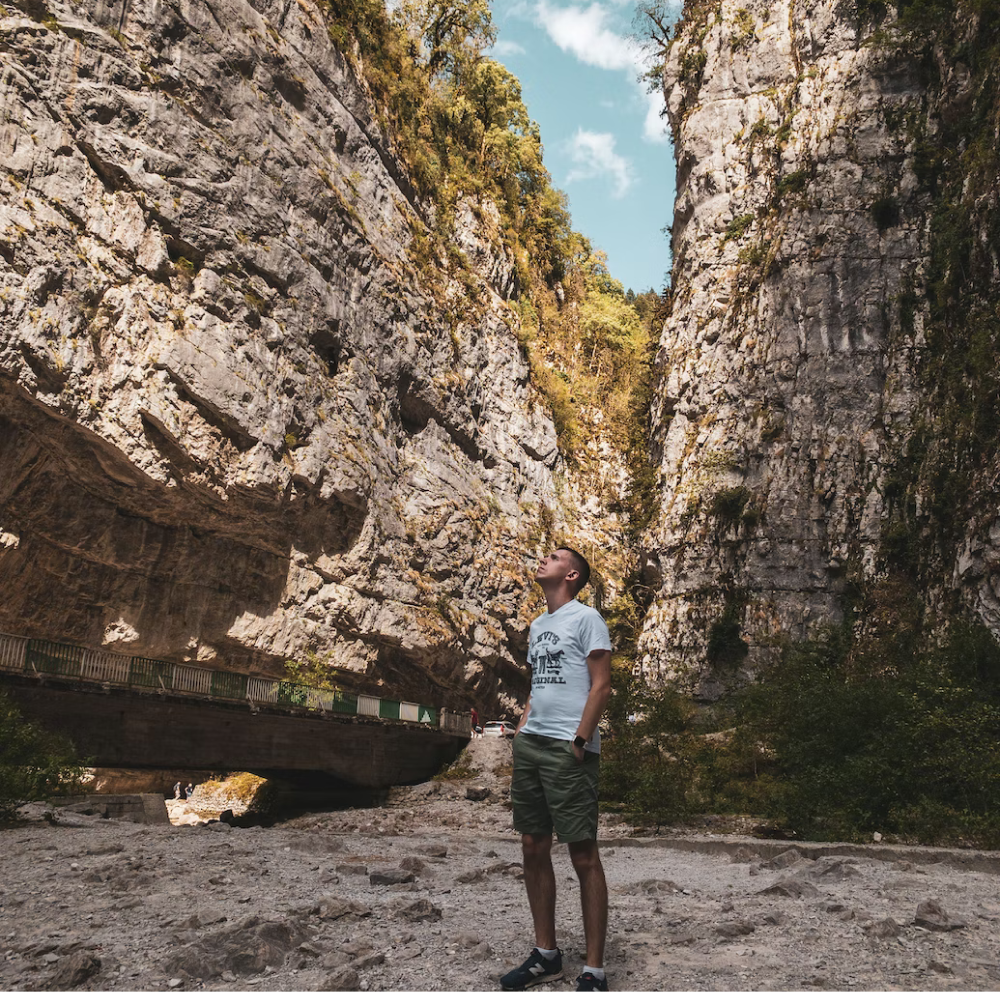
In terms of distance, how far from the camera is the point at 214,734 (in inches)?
762

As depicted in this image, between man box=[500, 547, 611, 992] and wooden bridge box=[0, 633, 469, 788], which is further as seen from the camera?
wooden bridge box=[0, 633, 469, 788]

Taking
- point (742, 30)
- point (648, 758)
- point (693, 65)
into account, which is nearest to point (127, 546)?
point (648, 758)

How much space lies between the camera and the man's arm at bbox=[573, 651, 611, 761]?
3611 mm

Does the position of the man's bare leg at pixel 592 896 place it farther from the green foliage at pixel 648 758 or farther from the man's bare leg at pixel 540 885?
the green foliage at pixel 648 758

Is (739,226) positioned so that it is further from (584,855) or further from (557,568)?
(584,855)

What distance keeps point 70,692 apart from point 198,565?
5865 mm

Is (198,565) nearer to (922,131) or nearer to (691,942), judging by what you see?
(691,942)

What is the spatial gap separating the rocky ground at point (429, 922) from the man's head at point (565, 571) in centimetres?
183

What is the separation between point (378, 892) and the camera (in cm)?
580

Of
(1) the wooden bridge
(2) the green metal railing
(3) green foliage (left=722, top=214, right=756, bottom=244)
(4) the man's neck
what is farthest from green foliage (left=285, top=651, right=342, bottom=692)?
(3) green foliage (left=722, top=214, right=756, bottom=244)

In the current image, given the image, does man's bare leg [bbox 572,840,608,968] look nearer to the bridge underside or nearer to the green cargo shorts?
the green cargo shorts

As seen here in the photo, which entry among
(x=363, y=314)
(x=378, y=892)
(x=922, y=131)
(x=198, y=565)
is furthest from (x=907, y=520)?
(x=378, y=892)

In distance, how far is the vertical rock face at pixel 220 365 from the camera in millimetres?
17438

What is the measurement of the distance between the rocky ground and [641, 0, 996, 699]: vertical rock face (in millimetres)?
18862
